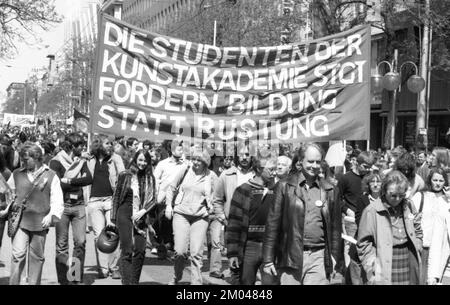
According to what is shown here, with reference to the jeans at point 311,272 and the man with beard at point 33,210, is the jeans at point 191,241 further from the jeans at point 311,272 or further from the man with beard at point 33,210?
the jeans at point 311,272

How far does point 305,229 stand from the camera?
6.71 metres

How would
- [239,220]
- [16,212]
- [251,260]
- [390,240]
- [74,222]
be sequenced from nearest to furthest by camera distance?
[390,240]
[251,260]
[239,220]
[16,212]
[74,222]

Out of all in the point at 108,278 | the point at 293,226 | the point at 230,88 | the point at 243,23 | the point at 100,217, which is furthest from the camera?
the point at 243,23

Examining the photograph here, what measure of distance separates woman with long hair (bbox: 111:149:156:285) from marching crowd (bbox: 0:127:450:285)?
0.5 inches

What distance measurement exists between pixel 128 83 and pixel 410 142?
Result: 29377mm

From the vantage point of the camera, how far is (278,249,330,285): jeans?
6.62m

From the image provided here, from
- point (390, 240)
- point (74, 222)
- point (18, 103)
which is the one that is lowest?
point (74, 222)

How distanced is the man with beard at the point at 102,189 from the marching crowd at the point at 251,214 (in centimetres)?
2

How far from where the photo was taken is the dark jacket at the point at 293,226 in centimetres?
664

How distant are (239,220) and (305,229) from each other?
1.64 meters

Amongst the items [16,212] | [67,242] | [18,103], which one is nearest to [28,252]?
[16,212]

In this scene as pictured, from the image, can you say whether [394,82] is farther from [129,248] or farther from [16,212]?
[16,212]

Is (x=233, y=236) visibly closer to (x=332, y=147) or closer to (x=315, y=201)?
(x=315, y=201)

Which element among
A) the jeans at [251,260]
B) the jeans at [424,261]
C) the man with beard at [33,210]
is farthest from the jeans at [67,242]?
the jeans at [424,261]
